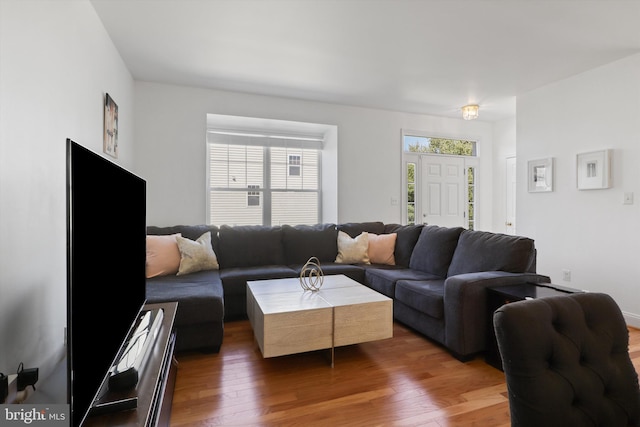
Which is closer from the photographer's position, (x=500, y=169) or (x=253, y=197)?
(x=253, y=197)

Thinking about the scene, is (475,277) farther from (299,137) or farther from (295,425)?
(299,137)

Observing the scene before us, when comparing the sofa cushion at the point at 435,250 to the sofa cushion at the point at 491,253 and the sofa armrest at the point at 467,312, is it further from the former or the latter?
the sofa armrest at the point at 467,312

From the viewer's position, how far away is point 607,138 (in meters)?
3.35

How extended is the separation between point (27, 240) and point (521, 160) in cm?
498

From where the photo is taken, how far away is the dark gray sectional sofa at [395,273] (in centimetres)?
231

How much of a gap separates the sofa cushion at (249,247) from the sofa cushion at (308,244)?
0.11 m

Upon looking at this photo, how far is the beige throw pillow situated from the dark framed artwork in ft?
9.37

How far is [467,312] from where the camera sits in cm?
226

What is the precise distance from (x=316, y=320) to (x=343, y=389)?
436 mm

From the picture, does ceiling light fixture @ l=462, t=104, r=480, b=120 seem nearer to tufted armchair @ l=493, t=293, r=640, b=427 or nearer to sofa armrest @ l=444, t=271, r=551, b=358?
sofa armrest @ l=444, t=271, r=551, b=358

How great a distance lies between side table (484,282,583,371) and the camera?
7.02 ft

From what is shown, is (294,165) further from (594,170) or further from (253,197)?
(594,170)

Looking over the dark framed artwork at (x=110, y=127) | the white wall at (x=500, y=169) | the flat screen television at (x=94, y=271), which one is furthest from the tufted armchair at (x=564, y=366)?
the white wall at (x=500, y=169)

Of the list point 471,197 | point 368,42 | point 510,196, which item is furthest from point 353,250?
point 510,196
